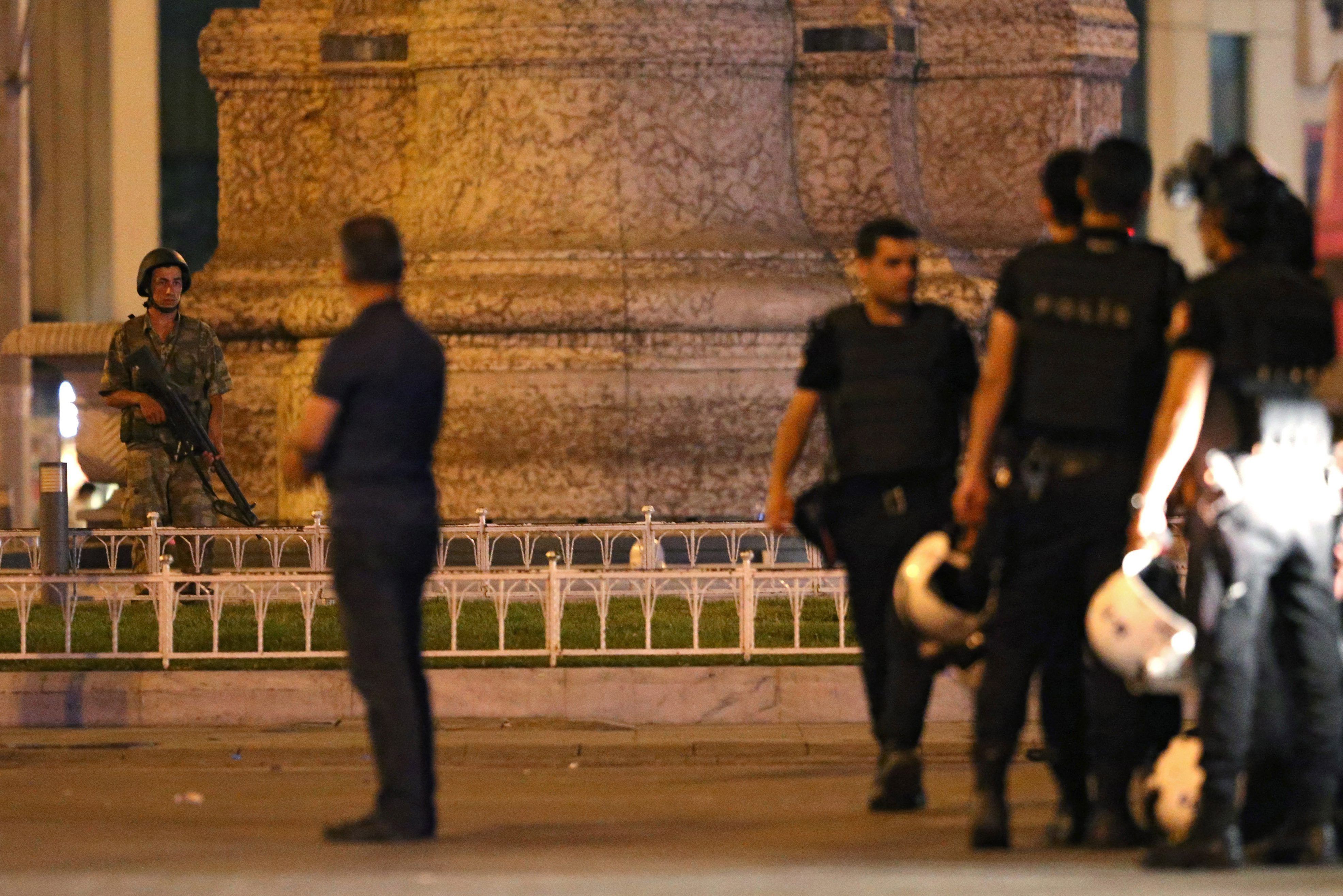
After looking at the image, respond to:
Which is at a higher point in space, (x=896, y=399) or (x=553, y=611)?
(x=896, y=399)

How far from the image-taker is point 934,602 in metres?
8.50

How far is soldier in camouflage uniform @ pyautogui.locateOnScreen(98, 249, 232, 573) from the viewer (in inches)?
585

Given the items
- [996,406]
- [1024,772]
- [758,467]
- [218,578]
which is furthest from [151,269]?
[996,406]

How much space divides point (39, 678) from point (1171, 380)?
5657 millimetres

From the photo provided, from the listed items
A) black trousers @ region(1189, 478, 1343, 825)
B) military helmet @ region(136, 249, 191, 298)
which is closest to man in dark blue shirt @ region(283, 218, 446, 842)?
black trousers @ region(1189, 478, 1343, 825)

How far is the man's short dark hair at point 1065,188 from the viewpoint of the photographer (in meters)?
8.48

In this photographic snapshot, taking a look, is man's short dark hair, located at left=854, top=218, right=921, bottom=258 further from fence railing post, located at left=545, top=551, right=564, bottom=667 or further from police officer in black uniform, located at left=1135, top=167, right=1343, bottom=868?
fence railing post, located at left=545, top=551, right=564, bottom=667

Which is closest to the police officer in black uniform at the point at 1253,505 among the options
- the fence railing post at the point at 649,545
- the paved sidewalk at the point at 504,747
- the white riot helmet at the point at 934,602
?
the white riot helmet at the point at 934,602

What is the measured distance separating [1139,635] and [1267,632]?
19.0 inches

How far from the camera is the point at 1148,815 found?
8.26 metres

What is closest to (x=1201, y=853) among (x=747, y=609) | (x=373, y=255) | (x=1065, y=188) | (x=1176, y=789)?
(x=1176, y=789)

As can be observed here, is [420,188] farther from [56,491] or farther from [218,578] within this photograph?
[218,578]

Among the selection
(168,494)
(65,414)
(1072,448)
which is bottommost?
(168,494)

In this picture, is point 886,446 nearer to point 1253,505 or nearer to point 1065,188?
point 1065,188
